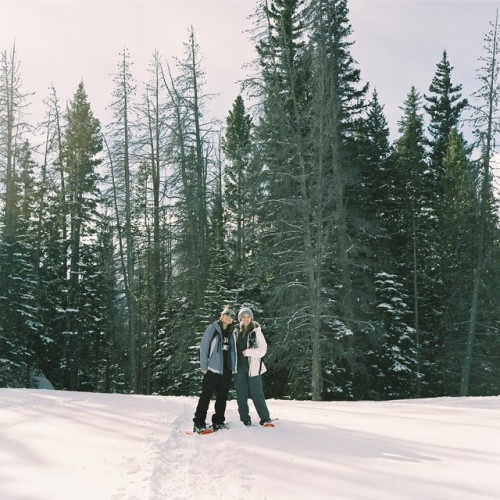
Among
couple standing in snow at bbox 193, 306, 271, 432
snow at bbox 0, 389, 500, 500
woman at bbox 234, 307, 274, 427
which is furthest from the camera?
woman at bbox 234, 307, 274, 427

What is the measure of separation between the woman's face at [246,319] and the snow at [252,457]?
162 cm

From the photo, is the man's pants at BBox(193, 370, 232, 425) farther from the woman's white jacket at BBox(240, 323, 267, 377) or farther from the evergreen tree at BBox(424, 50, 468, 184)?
the evergreen tree at BBox(424, 50, 468, 184)

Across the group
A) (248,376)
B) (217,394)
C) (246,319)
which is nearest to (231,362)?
(248,376)

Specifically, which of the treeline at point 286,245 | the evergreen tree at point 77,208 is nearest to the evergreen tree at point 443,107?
the treeline at point 286,245

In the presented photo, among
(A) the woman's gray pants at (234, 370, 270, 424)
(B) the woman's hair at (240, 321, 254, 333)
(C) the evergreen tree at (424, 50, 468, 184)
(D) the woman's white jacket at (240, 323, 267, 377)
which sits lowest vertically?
(A) the woman's gray pants at (234, 370, 270, 424)

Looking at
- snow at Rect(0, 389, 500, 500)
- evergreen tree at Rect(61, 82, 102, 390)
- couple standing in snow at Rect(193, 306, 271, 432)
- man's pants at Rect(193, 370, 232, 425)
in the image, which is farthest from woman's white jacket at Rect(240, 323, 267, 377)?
evergreen tree at Rect(61, 82, 102, 390)

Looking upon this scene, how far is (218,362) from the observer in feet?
24.4

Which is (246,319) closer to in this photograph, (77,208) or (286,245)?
(286,245)

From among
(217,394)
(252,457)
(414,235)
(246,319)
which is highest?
(414,235)

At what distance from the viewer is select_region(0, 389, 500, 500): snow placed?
4.35 metres

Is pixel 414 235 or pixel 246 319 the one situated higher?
pixel 414 235

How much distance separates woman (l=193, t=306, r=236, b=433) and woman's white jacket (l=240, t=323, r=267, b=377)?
0.86 ft

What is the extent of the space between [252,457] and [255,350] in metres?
2.08

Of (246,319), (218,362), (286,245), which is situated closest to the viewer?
(218,362)
